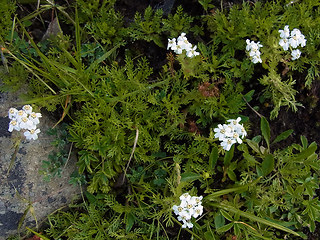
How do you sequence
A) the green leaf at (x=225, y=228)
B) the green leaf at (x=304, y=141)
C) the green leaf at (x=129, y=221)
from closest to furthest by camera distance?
the green leaf at (x=225, y=228) → the green leaf at (x=129, y=221) → the green leaf at (x=304, y=141)

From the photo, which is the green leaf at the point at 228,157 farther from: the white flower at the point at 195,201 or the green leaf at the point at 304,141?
the green leaf at the point at 304,141

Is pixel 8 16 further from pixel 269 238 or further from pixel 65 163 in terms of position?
pixel 269 238

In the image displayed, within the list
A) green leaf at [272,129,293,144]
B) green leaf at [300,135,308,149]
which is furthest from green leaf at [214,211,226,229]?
green leaf at [300,135,308,149]

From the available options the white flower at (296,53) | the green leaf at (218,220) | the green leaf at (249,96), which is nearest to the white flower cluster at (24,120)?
the green leaf at (218,220)

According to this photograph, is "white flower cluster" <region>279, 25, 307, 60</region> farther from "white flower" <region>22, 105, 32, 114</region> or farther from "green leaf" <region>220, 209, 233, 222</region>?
"white flower" <region>22, 105, 32, 114</region>

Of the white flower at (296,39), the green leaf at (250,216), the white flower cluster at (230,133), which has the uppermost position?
the white flower at (296,39)

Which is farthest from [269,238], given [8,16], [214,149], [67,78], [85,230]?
[8,16]

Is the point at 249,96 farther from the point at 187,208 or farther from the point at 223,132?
the point at 187,208
